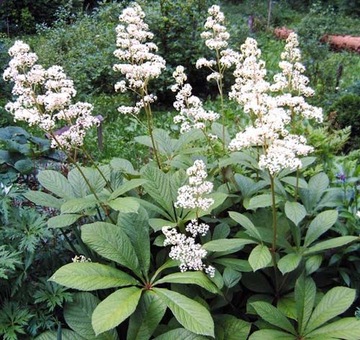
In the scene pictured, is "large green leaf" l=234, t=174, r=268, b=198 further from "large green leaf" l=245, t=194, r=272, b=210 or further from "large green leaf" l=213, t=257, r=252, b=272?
"large green leaf" l=213, t=257, r=252, b=272

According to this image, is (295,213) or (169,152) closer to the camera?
(295,213)

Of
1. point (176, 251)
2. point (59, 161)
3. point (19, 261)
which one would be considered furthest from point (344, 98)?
point (19, 261)

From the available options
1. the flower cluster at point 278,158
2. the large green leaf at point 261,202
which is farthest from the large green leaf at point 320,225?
the flower cluster at point 278,158

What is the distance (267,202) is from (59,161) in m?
1.42

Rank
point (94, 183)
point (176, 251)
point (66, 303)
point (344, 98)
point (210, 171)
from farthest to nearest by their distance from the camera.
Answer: point (344, 98), point (210, 171), point (94, 183), point (66, 303), point (176, 251)

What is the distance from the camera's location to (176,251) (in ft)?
5.99

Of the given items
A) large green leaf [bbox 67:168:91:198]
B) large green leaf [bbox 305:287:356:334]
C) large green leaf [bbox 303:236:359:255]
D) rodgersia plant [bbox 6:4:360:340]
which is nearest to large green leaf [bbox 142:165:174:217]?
rodgersia plant [bbox 6:4:360:340]

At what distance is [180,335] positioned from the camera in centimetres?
183

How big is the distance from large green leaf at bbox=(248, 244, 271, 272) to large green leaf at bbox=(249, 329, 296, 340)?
0.26 meters

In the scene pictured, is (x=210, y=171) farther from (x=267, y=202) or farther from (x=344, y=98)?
(x=344, y=98)

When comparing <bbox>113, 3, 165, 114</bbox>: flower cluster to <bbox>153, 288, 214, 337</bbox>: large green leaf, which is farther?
<bbox>113, 3, 165, 114</bbox>: flower cluster

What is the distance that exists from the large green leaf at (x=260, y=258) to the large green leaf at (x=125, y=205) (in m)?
0.46

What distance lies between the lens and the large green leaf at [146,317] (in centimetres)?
182

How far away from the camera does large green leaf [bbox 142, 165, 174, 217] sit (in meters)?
2.16
